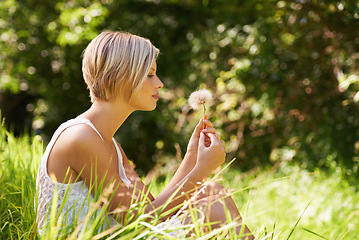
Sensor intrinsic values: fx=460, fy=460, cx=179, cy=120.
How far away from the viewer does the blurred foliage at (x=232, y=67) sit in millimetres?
4668

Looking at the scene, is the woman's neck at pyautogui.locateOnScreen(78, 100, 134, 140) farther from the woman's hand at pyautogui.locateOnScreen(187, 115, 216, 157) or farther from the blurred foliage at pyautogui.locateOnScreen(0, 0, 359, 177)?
the blurred foliage at pyautogui.locateOnScreen(0, 0, 359, 177)

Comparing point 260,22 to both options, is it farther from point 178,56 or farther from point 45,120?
point 45,120

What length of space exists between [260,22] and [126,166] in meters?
3.19

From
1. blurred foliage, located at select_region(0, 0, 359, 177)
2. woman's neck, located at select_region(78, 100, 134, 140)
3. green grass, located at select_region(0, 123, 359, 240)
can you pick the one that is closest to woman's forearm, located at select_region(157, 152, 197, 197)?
green grass, located at select_region(0, 123, 359, 240)

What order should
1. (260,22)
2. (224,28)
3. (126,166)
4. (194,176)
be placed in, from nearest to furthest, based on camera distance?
(194,176), (126,166), (260,22), (224,28)

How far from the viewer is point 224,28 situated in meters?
5.61

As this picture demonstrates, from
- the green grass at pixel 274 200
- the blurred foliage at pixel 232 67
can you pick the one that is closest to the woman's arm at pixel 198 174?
the green grass at pixel 274 200

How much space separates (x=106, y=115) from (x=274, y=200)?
85.7 inches

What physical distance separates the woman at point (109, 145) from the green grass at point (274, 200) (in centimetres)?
29

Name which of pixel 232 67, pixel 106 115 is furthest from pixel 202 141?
pixel 232 67

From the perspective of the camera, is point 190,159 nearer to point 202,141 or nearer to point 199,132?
point 199,132

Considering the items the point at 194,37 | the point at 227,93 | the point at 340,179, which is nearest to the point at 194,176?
the point at 340,179

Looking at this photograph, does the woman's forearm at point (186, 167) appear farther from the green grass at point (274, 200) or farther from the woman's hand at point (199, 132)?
the green grass at point (274, 200)

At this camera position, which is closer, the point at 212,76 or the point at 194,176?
the point at 194,176
